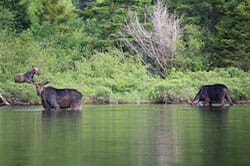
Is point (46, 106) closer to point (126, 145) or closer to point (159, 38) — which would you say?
point (126, 145)

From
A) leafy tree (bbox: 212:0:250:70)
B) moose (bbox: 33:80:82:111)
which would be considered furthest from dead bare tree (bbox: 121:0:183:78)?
moose (bbox: 33:80:82:111)

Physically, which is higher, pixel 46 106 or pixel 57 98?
pixel 57 98

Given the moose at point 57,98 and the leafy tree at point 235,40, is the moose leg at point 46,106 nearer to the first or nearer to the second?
the moose at point 57,98

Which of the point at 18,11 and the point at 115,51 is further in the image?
the point at 18,11

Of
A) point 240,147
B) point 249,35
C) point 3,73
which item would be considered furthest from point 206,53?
point 240,147

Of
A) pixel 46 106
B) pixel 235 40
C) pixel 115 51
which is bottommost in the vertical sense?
pixel 46 106

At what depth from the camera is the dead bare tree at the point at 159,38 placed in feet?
142

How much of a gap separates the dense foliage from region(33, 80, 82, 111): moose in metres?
6.69

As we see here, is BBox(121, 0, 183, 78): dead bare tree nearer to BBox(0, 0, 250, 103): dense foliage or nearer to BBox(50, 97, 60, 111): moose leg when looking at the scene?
BBox(0, 0, 250, 103): dense foliage

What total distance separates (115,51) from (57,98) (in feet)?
65.8

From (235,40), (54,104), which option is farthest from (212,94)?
(235,40)

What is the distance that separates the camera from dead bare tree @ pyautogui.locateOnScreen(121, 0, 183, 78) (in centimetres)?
4341

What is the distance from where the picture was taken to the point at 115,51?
42.5m

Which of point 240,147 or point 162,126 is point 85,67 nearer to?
point 162,126
